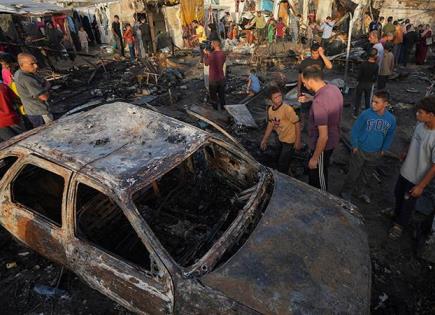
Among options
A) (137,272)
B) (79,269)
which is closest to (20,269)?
(79,269)

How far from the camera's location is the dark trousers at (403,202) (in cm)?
378

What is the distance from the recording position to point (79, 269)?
290 centimetres

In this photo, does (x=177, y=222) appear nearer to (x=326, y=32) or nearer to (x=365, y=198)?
(x=365, y=198)

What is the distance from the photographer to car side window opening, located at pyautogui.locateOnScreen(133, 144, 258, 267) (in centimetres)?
339

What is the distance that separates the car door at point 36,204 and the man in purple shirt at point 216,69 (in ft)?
16.1

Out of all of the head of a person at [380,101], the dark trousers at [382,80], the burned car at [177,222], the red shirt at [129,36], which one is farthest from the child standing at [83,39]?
the head of a person at [380,101]

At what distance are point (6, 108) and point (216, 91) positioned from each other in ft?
15.2

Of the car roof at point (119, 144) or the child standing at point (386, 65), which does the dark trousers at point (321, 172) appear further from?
the child standing at point (386, 65)

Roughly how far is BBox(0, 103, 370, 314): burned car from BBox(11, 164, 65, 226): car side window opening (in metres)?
0.01

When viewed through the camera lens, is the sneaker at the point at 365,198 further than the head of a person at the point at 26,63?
No

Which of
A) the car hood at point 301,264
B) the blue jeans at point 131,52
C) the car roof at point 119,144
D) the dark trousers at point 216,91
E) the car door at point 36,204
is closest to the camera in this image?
the car hood at point 301,264

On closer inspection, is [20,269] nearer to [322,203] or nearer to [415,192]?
[322,203]

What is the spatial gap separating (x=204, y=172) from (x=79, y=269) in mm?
1798

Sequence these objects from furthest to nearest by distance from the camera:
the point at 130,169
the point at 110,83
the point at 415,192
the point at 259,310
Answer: the point at 110,83 → the point at 415,192 → the point at 130,169 → the point at 259,310
